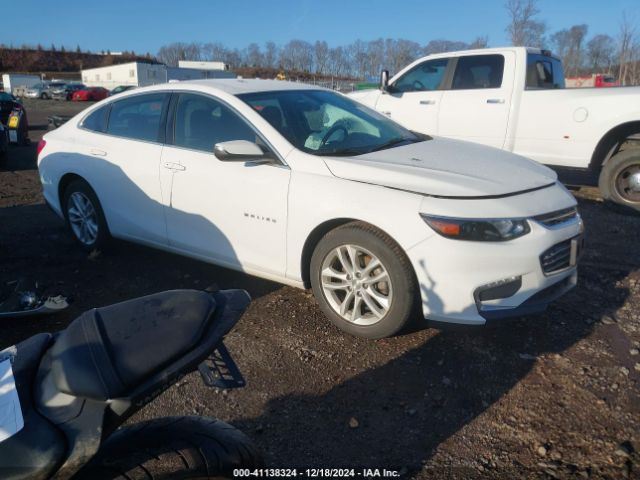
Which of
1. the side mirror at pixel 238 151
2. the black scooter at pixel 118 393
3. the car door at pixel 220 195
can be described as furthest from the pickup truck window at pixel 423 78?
the black scooter at pixel 118 393

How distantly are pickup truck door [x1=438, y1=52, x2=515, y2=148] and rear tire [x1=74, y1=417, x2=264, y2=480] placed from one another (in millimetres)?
6660

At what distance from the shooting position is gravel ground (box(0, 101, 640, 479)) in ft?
7.98

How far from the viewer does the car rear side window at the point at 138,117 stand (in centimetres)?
438

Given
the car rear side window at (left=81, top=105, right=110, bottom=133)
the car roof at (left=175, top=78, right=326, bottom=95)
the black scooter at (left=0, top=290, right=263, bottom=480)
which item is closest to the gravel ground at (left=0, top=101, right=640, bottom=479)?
the black scooter at (left=0, top=290, right=263, bottom=480)

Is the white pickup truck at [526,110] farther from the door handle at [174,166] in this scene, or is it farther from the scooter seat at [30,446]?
the scooter seat at [30,446]

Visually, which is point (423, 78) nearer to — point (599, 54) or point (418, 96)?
point (418, 96)

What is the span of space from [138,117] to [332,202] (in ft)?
7.29

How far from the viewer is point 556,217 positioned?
3.25 metres

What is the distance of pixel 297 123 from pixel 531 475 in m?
2.73

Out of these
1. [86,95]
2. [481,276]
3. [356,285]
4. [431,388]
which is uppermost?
[86,95]

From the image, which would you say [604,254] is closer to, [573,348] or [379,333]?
[573,348]

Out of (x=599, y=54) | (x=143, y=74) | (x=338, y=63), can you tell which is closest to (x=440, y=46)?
(x=599, y=54)

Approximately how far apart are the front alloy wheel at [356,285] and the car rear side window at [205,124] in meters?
A: 1.11

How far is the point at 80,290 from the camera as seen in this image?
14.1ft
